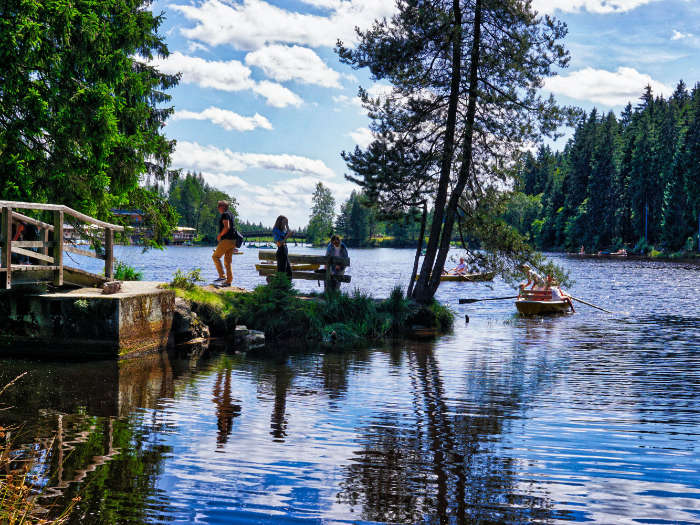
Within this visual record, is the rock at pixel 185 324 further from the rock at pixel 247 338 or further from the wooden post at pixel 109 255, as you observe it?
the wooden post at pixel 109 255

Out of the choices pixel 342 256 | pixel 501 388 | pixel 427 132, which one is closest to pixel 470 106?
pixel 427 132

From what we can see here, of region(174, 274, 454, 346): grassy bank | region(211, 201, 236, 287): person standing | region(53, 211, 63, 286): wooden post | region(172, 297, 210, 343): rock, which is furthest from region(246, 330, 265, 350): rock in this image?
region(53, 211, 63, 286): wooden post

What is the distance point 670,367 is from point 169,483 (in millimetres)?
10670

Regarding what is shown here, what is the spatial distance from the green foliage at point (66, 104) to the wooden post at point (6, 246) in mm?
6488

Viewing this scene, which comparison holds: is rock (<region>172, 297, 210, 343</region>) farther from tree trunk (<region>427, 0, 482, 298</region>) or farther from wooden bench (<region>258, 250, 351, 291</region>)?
tree trunk (<region>427, 0, 482, 298</region>)

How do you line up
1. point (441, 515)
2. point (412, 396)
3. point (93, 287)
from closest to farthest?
point (441, 515), point (412, 396), point (93, 287)

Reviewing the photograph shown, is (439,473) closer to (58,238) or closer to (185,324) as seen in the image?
(58,238)

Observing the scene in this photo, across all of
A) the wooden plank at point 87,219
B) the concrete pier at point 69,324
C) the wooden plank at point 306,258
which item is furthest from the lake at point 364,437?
the wooden plank at point 306,258

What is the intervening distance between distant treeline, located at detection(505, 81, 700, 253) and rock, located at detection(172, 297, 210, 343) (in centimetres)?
5798

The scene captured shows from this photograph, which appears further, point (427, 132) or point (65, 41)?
point (427, 132)

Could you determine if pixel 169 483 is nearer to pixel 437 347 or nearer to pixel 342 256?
pixel 437 347

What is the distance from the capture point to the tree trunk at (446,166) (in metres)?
19.2

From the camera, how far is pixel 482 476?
6.15 metres

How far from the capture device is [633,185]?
9119cm
